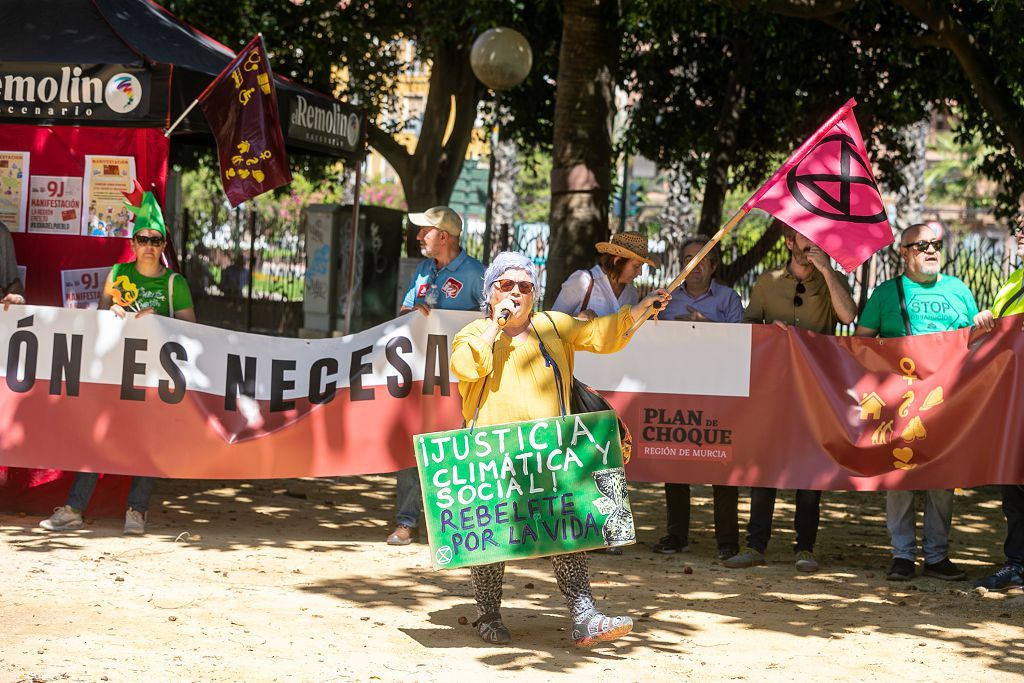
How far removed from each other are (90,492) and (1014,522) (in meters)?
5.64

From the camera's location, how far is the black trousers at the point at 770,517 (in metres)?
8.07

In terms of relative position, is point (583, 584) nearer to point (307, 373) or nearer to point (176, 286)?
point (307, 373)

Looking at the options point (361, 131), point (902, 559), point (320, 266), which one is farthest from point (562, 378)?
point (320, 266)

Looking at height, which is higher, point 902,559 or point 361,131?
point 361,131

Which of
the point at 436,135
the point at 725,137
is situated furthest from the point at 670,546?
the point at 436,135

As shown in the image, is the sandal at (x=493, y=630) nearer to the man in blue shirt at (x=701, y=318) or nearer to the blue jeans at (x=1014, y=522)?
the man in blue shirt at (x=701, y=318)

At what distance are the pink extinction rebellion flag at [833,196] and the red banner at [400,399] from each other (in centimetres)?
142

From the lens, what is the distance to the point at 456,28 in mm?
17688

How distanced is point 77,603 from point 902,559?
4679mm

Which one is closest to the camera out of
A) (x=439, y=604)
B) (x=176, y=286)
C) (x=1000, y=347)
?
(x=439, y=604)

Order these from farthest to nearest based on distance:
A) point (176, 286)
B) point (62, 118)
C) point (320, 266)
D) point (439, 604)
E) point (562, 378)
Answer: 1. point (320, 266)
2. point (62, 118)
3. point (176, 286)
4. point (439, 604)
5. point (562, 378)

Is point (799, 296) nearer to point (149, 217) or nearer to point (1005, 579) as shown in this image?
point (1005, 579)

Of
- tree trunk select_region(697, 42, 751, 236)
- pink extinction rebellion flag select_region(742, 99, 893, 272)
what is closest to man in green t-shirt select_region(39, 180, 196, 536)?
pink extinction rebellion flag select_region(742, 99, 893, 272)

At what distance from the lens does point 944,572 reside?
7.83 m
